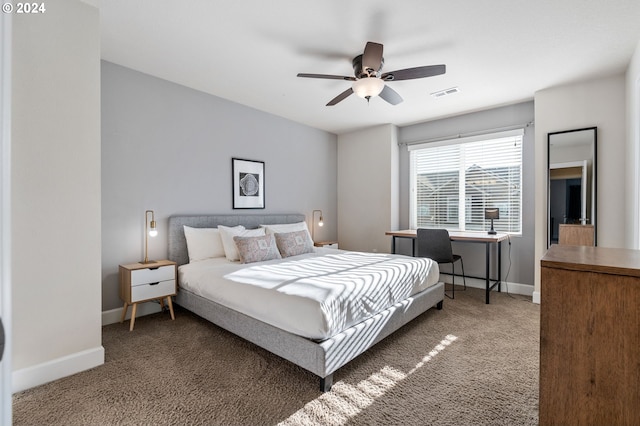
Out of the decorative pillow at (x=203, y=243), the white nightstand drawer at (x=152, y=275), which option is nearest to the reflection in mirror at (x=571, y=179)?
the decorative pillow at (x=203, y=243)

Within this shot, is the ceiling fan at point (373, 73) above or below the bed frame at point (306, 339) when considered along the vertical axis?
above

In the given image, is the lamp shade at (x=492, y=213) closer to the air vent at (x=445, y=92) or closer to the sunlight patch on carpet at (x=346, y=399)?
the air vent at (x=445, y=92)

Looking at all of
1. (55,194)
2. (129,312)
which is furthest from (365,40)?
(129,312)

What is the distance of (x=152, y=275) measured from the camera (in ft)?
9.80

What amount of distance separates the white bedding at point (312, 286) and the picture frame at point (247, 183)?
3.62ft

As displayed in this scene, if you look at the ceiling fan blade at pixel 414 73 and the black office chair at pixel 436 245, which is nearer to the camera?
the ceiling fan blade at pixel 414 73

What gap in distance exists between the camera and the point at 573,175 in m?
3.53

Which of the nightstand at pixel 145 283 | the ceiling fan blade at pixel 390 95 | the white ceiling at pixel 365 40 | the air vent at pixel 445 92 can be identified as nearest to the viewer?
the white ceiling at pixel 365 40

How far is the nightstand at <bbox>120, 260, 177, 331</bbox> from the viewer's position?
2.87 meters

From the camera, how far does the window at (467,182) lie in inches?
171

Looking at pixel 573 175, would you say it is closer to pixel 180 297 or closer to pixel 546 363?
pixel 546 363

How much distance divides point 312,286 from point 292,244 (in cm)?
172

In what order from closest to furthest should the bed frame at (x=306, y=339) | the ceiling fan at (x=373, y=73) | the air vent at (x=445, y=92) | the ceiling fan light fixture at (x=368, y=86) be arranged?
the bed frame at (x=306, y=339) < the ceiling fan at (x=373, y=73) < the ceiling fan light fixture at (x=368, y=86) < the air vent at (x=445, y=92)

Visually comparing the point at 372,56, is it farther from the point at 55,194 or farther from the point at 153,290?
the point at 153,290
